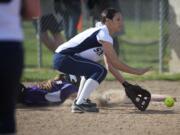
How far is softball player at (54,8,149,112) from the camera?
7715 mm

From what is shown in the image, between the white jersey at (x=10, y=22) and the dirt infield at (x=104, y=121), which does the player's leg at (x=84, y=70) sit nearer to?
the dirt infield at (x=104, y=121)

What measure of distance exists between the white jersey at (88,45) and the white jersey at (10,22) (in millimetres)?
3754

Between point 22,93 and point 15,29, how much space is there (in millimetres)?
4380

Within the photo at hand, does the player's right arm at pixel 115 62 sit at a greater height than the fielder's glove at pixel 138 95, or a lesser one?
greater

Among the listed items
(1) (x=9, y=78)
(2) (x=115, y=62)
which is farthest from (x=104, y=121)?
(1) (x=9, y=78)

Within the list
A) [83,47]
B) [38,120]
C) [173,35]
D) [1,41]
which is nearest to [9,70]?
[1,41]

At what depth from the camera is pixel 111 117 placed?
296 inches

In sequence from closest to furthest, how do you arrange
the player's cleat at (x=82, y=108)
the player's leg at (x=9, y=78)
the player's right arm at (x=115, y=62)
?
the player's leg at (x=9, y=78), the player's right arm at (x=115, y=62), the player's cleat at (x=82, y=108)

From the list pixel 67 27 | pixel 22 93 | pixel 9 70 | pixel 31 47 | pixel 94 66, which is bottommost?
pixel 31 47

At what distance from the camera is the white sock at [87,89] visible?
7.70 m

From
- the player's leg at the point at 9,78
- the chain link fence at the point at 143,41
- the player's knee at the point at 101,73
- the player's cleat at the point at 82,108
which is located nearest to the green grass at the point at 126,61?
the chain link fence at the point at 143,41

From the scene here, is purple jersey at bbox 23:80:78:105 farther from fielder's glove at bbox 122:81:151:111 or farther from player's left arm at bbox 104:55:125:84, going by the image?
fielder's glove at bbox 122:81:151:111

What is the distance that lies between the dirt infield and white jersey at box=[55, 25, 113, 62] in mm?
679

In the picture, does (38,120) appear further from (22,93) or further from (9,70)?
(9,70)
